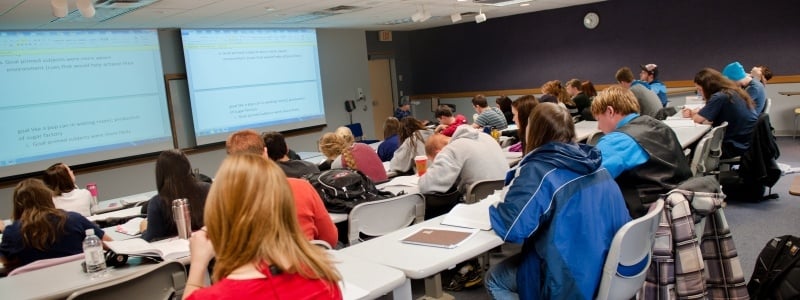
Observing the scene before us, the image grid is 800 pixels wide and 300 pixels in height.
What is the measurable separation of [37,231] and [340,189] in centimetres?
155

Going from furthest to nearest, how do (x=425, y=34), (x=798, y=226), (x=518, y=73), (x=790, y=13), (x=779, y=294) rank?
(x=425, y=34) → (x=518, y=73) → (x=790, y=13) → (x=798, y=226) → (x=779, y=294)

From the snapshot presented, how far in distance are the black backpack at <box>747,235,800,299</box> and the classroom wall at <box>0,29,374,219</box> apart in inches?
285

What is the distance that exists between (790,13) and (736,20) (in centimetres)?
69

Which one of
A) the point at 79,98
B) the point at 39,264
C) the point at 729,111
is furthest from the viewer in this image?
the point at 79,98

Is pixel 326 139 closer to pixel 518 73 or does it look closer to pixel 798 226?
pixel 798 226

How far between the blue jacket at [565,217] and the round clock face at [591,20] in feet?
28.5

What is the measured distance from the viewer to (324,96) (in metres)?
10.3

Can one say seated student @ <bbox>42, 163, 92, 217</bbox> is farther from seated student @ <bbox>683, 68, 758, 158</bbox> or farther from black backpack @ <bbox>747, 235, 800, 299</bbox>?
seated student @ <bbox>683, 68, 758, 158</bbox>

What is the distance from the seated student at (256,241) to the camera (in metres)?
1.36

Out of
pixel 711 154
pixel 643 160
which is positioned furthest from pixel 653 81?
pixel 643 160

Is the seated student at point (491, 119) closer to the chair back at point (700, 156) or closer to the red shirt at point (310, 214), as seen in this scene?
the chair back at point (700, 156)

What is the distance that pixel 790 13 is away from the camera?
Answer: 8375 millimetres

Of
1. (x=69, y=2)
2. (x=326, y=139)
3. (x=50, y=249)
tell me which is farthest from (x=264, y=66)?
(x=50, y=249)

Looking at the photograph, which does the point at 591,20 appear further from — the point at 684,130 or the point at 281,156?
the point at 281,156
